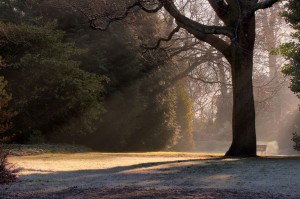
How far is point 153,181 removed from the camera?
392 inches

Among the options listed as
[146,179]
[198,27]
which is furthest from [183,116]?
[146,179]

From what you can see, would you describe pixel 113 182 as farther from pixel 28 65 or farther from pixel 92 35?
pixel 92 35

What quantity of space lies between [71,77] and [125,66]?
13.9ft

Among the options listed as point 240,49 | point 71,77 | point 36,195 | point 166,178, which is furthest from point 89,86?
point 36,195

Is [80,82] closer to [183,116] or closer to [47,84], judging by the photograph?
[47,84]

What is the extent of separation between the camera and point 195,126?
194 ft

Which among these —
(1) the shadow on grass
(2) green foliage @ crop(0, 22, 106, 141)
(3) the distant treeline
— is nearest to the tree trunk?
(1) the shadow on grass

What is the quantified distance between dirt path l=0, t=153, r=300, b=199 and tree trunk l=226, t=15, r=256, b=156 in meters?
3.51

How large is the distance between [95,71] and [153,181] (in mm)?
14843

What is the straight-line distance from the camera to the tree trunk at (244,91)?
1705 centimetres

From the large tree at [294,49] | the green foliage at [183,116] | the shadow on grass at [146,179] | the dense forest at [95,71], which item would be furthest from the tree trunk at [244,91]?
the green foliage at [183,116]

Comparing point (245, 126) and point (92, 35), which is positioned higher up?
point (92, 35)

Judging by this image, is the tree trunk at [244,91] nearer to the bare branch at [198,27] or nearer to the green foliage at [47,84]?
the bare branch at [198,27]

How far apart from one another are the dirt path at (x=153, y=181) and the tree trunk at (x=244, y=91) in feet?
11.5
